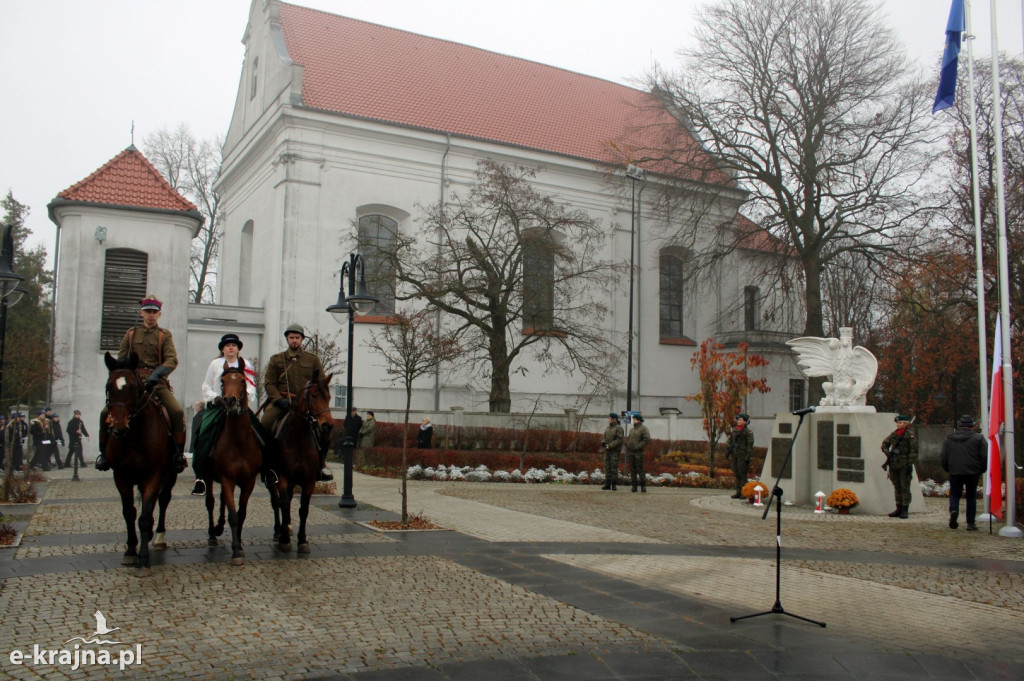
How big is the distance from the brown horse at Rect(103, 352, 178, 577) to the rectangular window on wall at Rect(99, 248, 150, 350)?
20827mm

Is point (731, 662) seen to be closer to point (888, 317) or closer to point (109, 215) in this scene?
point (109, 215)

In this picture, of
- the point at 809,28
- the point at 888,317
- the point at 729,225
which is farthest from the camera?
the point at 888,317

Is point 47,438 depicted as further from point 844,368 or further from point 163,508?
point 844,368

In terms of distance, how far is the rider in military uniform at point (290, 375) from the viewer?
10.1 m

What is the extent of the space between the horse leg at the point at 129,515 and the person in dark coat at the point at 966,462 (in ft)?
42.0

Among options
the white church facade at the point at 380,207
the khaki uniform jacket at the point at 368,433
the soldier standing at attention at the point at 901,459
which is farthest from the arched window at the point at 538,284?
the soldier standing at attention at the point at 901,459

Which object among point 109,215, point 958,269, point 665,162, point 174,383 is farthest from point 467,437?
point 958,269

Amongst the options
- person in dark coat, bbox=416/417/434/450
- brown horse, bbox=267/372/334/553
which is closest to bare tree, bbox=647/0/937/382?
person in dark coat, bbox=416/417/434/450

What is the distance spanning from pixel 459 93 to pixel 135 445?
35553 mm

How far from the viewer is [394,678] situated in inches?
211

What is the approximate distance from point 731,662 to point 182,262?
2651cm

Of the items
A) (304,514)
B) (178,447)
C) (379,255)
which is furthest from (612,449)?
(178,447)

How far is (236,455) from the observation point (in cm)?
938

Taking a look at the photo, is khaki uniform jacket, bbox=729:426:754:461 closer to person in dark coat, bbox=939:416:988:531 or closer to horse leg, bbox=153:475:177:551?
person in dark coat, bbox=939:416:988:531
